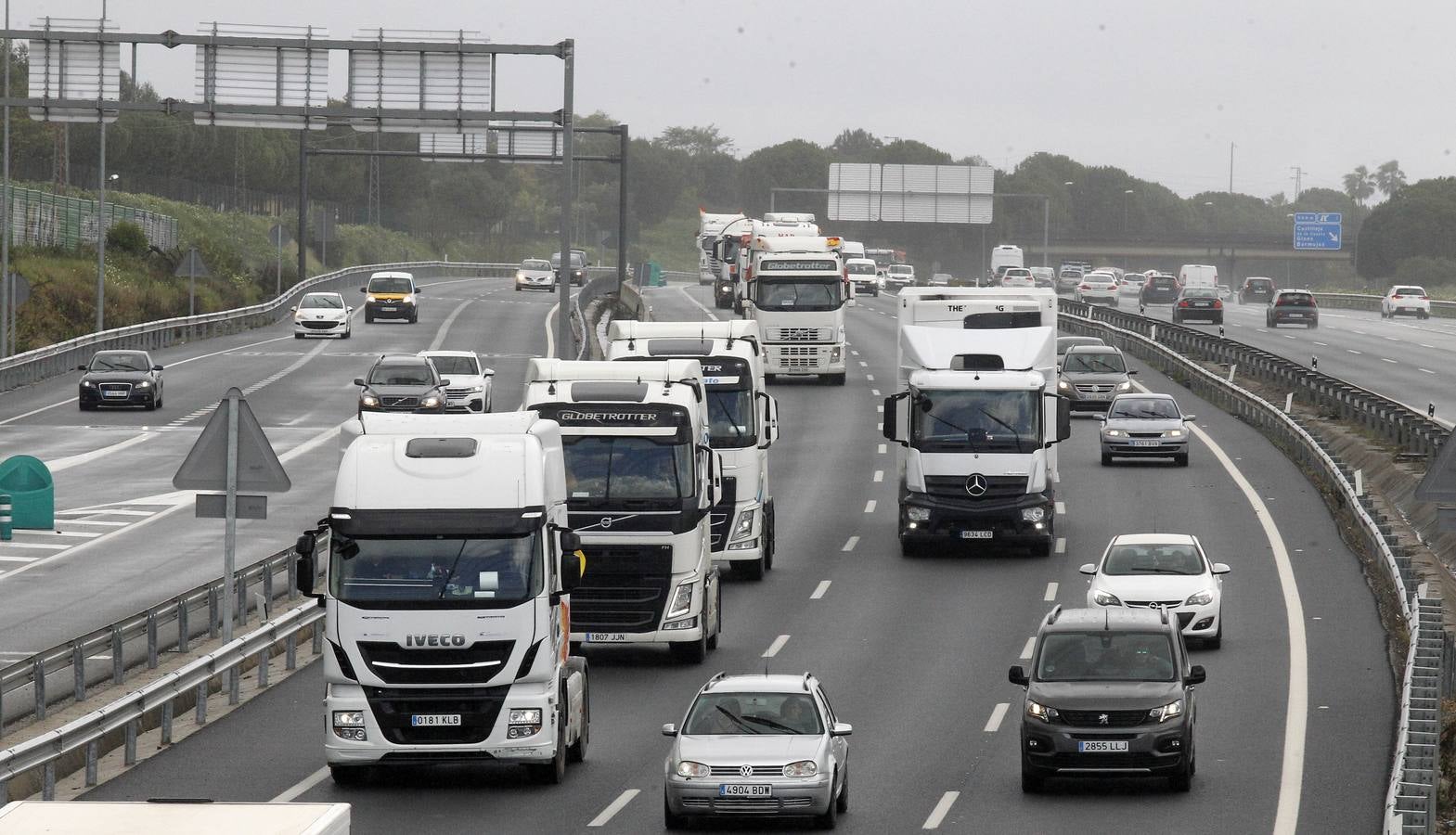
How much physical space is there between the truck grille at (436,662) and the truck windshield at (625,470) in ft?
22.1

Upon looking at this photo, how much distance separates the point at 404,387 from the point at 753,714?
30.0 m

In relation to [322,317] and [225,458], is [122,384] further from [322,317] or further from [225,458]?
[225,458]

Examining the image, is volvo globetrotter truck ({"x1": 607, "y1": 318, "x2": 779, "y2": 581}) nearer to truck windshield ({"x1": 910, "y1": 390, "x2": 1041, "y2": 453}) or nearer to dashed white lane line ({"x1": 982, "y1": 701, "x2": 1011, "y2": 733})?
truck windshield ({"x1": 910, "y1": 390, "x2": 1041, "y2": 453})

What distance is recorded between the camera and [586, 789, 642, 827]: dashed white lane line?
18.0 metres

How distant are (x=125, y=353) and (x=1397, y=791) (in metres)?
43.9

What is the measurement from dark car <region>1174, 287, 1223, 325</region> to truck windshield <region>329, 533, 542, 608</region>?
242 feet

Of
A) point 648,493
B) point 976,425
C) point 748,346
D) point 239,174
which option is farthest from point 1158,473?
point 239,174

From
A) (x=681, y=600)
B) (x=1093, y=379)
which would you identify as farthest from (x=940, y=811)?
(x=1093, y=379)

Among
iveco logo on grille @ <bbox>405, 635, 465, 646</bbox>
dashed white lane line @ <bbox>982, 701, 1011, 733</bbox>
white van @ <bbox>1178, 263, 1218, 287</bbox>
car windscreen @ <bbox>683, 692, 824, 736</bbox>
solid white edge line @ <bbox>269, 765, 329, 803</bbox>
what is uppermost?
white van @ <bbox>1178, 263, 1218, 287</bbox>

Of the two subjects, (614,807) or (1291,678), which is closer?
(614,807)

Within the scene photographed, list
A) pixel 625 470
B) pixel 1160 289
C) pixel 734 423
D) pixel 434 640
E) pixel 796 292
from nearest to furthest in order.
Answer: pixel 434 640 → pixel 625 470 → pixel 734 423 → pixel 796 292 → pixel 1160 289

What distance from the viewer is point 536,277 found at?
104m

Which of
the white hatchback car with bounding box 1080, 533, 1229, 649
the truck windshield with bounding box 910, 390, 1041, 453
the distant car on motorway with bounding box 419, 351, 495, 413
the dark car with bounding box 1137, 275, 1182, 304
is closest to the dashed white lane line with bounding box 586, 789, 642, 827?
the white hatchback car with bounding box 1080, 533, 1229, 649

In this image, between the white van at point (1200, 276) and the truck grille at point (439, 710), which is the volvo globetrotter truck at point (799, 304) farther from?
the white van at point (1200, 276)
